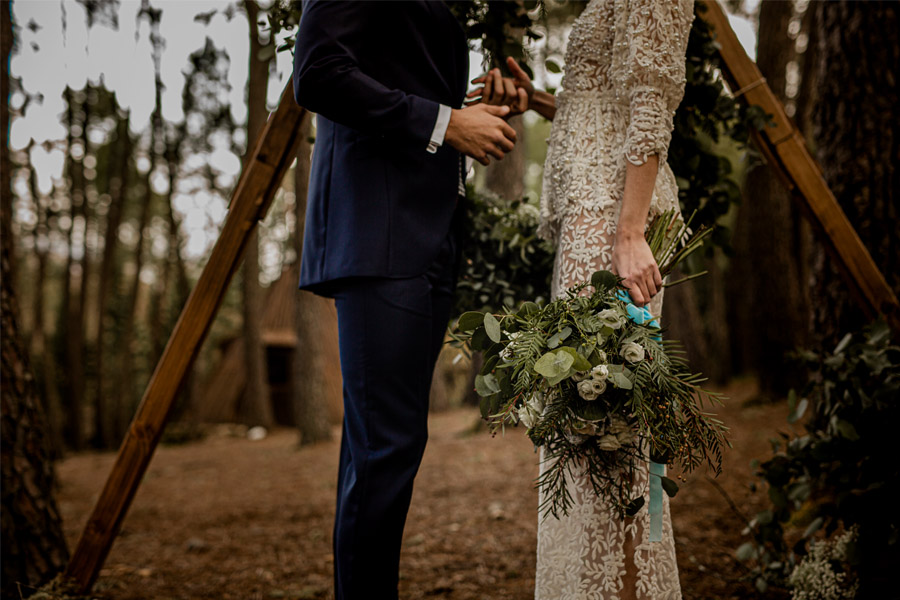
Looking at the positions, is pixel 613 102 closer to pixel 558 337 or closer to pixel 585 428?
pixel 558 337

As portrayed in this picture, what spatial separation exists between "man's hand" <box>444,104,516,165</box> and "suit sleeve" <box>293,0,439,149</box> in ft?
0.23

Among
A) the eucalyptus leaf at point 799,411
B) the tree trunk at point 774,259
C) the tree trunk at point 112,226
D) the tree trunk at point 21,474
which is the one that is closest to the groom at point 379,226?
the eucalyptus leaf at point 799,411

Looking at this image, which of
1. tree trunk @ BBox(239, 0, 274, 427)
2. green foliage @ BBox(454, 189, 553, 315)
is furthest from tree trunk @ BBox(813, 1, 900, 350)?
tree trunk @ BBox(239, 0, 274, 427)

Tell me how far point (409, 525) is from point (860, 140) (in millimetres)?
3304

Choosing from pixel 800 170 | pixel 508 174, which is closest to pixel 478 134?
pixel 800 170

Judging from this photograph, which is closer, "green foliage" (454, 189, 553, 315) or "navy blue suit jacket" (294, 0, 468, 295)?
"navy blue suit jacket" (294, 0, 468, 295)

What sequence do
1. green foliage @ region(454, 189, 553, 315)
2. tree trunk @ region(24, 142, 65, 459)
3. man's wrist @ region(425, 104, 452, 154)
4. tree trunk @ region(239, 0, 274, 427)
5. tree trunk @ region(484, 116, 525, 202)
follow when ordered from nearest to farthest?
man's wrist @ region(425, 104, 452, 154) < green foliage @ region(454, 189, 553, 315) < tree trunk @ region(484, 116, 525, 202) < tree trunk @ region(239, 0, 274, 427) < tree trunk @ region(24, 142, 65, 459)

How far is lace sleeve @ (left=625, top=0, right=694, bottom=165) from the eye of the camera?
158 centimetres

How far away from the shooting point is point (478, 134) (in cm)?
166

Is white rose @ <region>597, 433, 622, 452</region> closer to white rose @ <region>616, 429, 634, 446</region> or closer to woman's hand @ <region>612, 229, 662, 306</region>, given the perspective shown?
white rose @ <region>616, 429, 634, 446</region>

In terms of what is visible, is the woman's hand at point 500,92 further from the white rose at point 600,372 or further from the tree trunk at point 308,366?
the tree trunk at point 308,366

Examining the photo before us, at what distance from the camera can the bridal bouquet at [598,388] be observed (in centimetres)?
136

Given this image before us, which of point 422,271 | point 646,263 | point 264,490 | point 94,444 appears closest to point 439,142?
point 422,271

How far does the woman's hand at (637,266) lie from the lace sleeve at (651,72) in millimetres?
205
